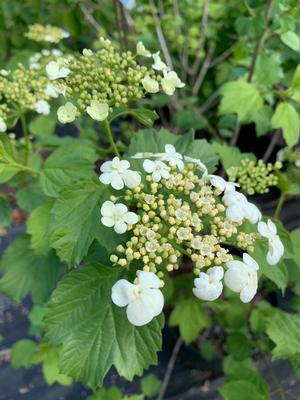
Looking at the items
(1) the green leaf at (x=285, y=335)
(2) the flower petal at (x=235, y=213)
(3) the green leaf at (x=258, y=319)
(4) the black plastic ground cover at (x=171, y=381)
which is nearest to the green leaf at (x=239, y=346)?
(3) the green leaf at (x=258, y=319)

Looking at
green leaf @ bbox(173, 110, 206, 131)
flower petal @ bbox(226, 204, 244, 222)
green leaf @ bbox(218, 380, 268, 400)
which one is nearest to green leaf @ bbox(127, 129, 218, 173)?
flower petal @ bbox(226, 204, 244, 222)

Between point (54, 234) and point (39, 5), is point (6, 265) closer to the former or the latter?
point (54, 234)

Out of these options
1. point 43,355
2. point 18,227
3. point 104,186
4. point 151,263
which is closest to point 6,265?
point 43,355

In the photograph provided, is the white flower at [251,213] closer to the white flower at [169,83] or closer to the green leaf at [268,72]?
the white flower at [169,83]

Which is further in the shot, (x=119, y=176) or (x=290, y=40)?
(x=290, y=40)

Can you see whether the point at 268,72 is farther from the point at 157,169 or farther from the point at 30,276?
the point at 30,276

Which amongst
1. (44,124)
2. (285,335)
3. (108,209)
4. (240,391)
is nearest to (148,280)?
(108,209)

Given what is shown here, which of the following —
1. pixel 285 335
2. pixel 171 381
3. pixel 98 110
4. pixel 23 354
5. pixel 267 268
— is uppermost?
pixel 98 110
